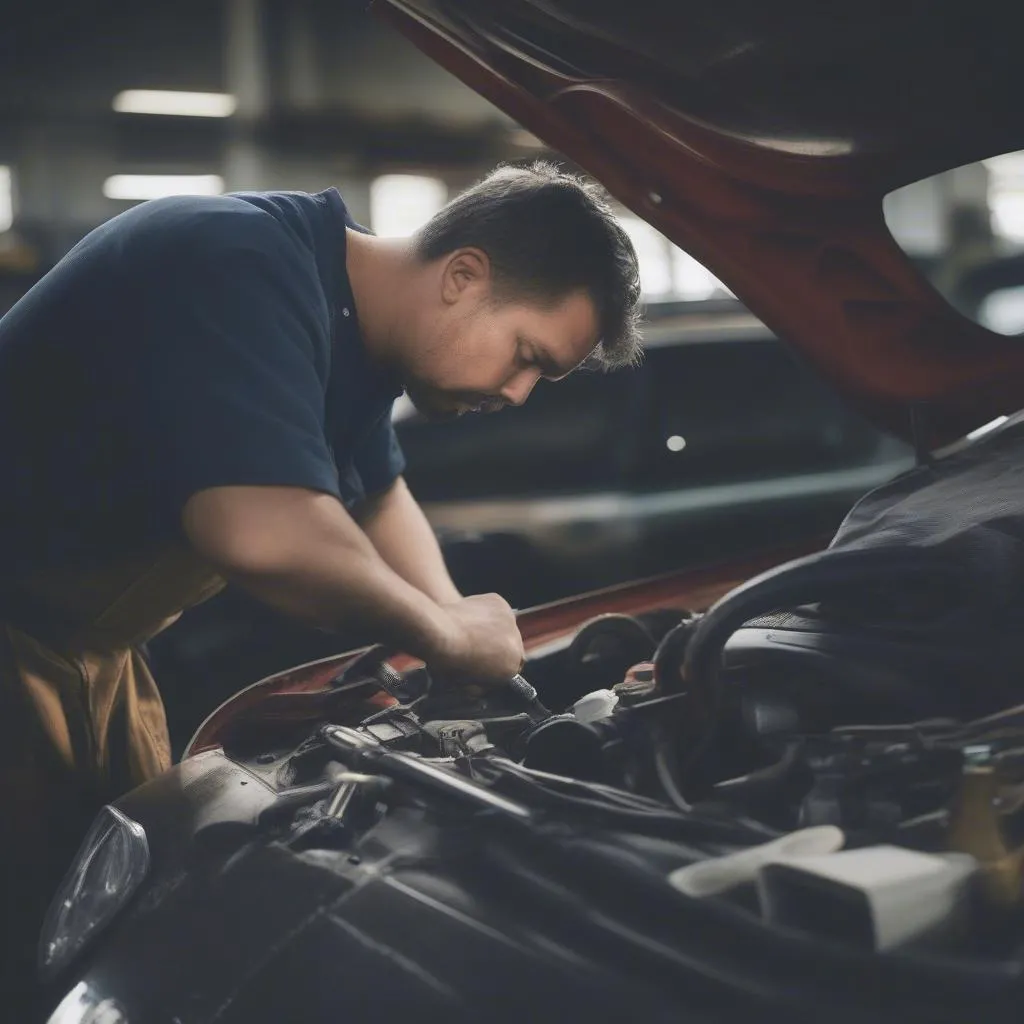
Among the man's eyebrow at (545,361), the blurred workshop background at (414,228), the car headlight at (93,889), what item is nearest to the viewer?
the car headlight at (93,889)

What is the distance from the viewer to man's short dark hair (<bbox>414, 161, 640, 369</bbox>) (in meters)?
1.21

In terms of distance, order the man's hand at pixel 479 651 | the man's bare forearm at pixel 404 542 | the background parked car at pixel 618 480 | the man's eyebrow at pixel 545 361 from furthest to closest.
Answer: the background parked car at pixel 618 480
the man's bare forearm at pixel 404 542
the man's eyebrow at pixel 545 361
the man's hand at pixel 479 651

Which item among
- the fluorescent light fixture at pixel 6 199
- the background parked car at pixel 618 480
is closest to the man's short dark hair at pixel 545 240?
the background parked car at pixel 618 480

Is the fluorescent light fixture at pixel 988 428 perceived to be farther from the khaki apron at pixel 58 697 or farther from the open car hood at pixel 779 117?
the khaki apron at pixel 58 697

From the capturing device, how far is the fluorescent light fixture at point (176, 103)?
16.9ft

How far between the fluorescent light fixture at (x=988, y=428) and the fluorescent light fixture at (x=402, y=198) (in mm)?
4337

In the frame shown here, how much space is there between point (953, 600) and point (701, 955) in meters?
0.43

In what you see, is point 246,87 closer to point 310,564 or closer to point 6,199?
point 6,199

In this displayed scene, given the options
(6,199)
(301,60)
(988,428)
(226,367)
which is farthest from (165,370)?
(301,60)

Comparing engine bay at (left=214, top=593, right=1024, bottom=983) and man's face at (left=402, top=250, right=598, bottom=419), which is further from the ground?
man's face at (left=402, top=250, right=598, bottom=419)

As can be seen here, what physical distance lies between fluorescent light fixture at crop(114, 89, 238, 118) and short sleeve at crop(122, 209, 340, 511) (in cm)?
458

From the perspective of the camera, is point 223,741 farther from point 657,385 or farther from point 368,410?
point 657,385

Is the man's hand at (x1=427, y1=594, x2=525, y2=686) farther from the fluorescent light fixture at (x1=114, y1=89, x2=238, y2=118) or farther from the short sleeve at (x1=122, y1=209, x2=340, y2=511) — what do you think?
the fluorescent light fixture at (x1=114, y1=89, x2=238, y2=118)

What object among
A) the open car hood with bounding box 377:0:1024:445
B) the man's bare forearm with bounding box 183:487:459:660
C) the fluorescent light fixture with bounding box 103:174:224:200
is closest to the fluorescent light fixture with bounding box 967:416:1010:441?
the open car hood with bounding box 377:0:1024:445
